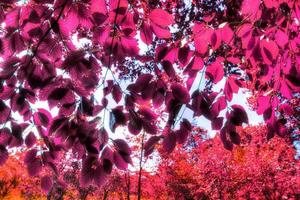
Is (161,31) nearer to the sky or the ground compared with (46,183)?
nearer to the sky

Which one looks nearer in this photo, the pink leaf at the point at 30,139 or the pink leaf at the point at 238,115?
the pink leaf at the point at 238,115

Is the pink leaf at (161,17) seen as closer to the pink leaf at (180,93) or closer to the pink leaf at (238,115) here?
the pink leaf at (180,93)

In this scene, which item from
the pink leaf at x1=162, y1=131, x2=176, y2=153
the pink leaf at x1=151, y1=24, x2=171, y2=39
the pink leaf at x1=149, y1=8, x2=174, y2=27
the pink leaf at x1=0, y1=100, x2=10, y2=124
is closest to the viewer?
the pink leaf at x1=149, y1=8, x2=174, y2=27

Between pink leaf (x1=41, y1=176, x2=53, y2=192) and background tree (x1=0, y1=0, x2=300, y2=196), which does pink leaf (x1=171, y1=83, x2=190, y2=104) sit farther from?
pink leaf (x1=41, y1=176, x2=53, y2=192)

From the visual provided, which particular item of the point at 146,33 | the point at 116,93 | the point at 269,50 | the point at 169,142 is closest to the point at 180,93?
the point at 169,142

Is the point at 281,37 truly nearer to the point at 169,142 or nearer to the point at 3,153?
the point at 169,142

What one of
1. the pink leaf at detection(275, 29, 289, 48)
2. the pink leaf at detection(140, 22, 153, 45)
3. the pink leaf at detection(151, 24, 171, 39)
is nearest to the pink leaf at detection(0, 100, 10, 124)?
the pink leaf at detection(140, 22, 153, 45)

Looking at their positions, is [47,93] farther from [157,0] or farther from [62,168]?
[62,168]

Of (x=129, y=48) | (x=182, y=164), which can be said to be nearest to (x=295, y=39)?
(x=129, y=48)

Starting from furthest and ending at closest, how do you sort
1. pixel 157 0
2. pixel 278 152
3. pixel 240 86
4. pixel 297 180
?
pixel 278 152 < pixel 297 180 < pixel 157 0 < pixel 240 86

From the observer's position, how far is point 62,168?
3139 centimetres

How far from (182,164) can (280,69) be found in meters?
26.0

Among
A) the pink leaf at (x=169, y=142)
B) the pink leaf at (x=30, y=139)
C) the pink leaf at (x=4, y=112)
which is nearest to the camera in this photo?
the pink leaf at (x=169, y=142)

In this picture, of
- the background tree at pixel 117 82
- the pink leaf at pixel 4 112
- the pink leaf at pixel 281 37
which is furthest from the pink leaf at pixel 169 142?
the pink leaf at pixel 4 112
